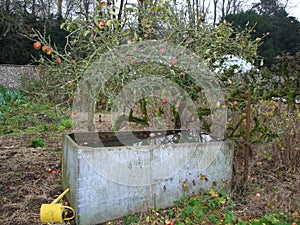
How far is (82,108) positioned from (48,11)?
9917 millimetres

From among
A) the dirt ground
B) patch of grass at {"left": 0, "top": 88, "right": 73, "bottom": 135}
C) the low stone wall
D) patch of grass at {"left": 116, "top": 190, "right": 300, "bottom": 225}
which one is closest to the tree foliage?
the low stone wall

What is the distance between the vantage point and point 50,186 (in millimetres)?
3062

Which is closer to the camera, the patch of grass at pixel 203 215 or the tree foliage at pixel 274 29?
the patch of grass at pixel 203 215

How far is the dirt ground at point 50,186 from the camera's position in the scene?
2.57 m

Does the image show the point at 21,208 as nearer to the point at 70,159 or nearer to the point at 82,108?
the point at 70,159

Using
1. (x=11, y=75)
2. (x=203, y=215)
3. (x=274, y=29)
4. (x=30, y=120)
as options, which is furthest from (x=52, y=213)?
(x=274, y=29)

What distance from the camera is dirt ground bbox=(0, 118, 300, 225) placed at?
2574 millimetres

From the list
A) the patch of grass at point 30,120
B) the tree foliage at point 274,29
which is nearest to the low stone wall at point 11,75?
the patch of grass at point 30,120

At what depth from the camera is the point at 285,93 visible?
10.4ft

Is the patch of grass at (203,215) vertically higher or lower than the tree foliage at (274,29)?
lower

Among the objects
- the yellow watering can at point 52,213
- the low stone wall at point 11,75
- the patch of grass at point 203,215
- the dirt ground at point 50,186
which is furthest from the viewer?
the low stone wall at point 11,75

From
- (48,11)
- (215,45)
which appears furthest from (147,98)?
(48,11)

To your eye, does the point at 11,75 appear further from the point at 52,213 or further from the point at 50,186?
the point at 52,213

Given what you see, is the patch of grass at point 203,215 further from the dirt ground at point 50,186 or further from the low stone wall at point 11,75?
the low stone wall at point 11,75
